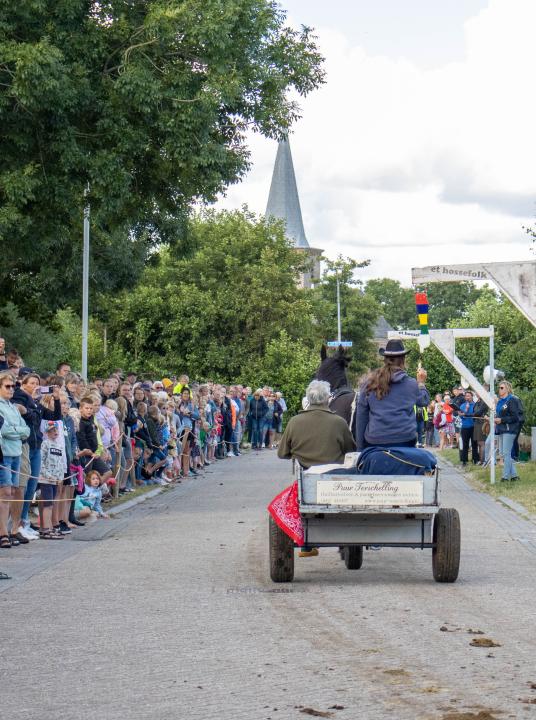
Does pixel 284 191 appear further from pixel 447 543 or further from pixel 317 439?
pixel 447 543

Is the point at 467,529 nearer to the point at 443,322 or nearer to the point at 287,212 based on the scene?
the point at 287,212

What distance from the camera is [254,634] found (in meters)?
8.65

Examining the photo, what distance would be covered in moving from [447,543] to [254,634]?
290cm

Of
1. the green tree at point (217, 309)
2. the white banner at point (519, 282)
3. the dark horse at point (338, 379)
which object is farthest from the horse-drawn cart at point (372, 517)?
the green tree at point (217, 309)

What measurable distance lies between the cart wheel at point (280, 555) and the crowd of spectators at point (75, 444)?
12.8 feet

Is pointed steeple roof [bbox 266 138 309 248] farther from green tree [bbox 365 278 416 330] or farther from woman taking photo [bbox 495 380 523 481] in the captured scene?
woman taking photo [bbox 495 380 523 481]

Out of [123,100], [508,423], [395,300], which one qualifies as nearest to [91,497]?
[123,100]

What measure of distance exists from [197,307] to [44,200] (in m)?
44.3

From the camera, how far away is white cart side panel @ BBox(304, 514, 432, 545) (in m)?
11.2

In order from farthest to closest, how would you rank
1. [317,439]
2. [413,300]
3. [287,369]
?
[413,300] < [287,369] < [317,439]

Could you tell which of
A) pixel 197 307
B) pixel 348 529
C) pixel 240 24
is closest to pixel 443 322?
pixel 197 307

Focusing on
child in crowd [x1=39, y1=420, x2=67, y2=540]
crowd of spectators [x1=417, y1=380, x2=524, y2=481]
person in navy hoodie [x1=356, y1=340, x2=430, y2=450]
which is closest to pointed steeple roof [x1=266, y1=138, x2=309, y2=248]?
crowd of spectators [x1=417, y1=380, x2=524, y2=481]

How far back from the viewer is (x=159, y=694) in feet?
22.5

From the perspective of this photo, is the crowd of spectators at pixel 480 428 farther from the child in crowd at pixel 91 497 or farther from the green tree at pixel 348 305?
the green tree at pixel 348 305
